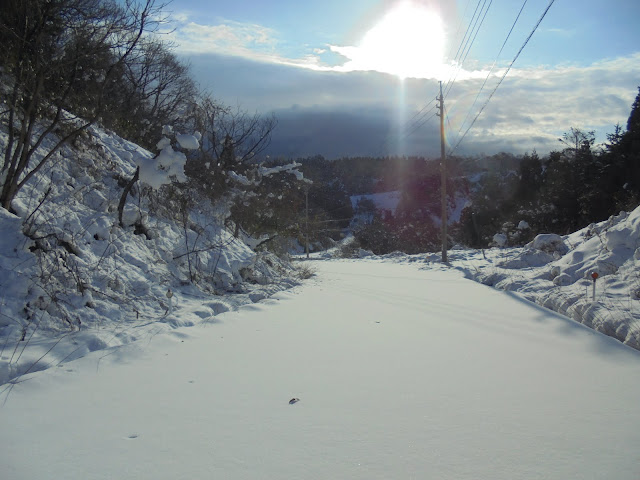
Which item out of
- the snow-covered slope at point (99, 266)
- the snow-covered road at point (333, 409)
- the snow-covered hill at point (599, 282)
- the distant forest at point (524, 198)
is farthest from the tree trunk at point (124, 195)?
the distant forest at point (524, 198)

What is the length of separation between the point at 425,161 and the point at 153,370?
364 ft

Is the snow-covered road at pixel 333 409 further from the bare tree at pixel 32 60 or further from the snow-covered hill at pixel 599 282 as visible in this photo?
the bare tree at pixel 32 60

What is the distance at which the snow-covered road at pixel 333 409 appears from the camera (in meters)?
1.96

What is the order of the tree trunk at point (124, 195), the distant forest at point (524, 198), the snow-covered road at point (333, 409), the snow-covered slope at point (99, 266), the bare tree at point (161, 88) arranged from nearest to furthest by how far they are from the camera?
the snow-covered road at point (333, 409) < the snow-covered slope at point (99, 266) < the tree trunk at point (124, 195) < the bare tree at point (161, 88) < the distant forest at point (524, 198)

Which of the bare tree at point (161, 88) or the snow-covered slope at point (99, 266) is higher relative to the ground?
the bare tree at point (161, 88)

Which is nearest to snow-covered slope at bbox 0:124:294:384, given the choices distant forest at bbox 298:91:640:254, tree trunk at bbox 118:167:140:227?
tree trunk at bbox 118:167:140:227

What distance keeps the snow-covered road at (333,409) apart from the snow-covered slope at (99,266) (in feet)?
1.56

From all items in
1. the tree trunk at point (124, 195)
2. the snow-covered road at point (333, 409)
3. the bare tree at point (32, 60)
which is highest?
the bare tree at point (32, 60)

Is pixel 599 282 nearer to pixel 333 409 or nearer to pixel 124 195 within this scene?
pixel 333 409

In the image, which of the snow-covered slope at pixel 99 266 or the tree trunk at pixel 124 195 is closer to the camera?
the snow-covered slope at pixel 99 266

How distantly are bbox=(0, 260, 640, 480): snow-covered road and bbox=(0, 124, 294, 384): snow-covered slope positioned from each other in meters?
0.48

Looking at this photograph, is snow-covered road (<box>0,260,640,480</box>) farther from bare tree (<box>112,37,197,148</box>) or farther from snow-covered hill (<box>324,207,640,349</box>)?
bare tree (<box>112,37,197,148</box>)

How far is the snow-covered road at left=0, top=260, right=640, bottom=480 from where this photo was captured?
1.96 m

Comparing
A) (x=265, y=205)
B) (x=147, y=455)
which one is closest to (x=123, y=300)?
(x=147, y=455)
